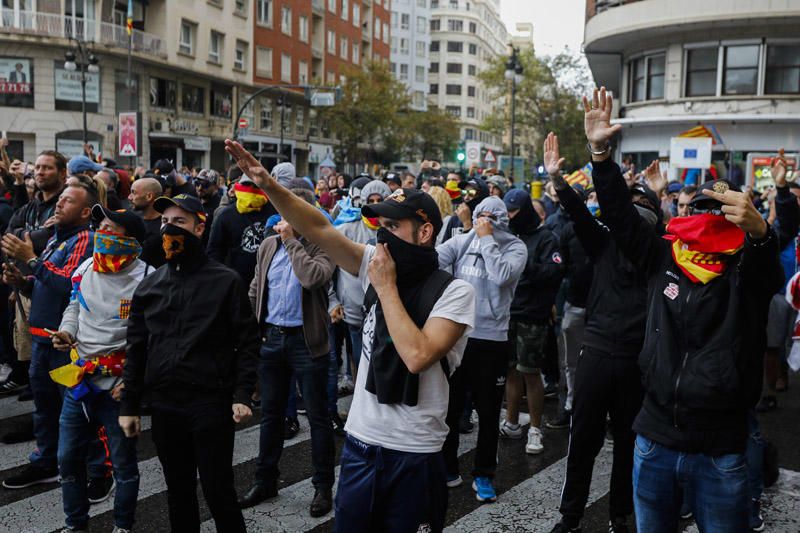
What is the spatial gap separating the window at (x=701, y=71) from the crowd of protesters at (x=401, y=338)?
73.9 feet

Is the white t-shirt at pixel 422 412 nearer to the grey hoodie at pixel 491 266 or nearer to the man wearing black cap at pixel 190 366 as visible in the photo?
the man wearing black cap at pixel 190 366

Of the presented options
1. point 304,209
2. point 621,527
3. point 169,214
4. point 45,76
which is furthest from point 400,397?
point 45,76

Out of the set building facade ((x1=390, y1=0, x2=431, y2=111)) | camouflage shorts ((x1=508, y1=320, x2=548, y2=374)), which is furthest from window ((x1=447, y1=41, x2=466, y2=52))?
camouflage shorts ((x1=508, y1=320, x2=548, y2=374))

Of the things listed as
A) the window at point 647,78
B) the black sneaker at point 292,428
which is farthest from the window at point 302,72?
the black sneaker at point 292,428

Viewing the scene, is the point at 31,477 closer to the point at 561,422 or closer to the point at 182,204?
the point at 182,204

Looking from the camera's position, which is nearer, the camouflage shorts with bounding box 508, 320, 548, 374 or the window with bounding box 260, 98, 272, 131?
the camouflage shorts with bounding box 508, 320, 548, 374

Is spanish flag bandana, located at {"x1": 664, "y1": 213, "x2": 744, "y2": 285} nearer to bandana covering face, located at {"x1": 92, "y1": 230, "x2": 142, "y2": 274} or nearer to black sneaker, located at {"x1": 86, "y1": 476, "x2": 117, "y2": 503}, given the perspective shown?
bandana covering face, located at {"x1": 92, "y1": 230, "x2": 142, "y2": 274}

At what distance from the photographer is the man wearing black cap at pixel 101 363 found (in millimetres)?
4480

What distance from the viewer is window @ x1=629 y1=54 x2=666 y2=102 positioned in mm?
29359

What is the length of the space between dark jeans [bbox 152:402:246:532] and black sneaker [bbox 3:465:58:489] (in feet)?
6.43

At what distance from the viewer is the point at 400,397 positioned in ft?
10.1

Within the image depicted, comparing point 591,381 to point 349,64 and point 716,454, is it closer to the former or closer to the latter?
point 716,454

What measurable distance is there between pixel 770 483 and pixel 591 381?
1755mm

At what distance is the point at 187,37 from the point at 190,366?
37512 millimetres
